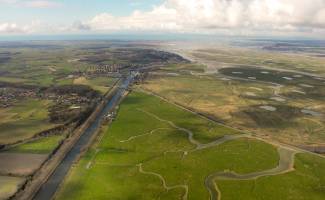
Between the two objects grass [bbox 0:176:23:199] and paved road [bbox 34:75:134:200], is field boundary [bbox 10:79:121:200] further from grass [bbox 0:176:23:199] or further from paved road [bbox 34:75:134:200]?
grass [bbox 0:176:23:199]

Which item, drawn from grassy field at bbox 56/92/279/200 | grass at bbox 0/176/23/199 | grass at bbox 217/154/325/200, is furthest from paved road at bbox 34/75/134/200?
grass at bbox 217/154/325/200

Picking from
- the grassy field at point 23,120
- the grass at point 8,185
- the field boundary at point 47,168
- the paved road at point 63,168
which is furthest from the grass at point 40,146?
the grass at point 8,185

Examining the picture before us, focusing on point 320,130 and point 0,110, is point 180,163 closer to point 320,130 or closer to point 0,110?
point 320,130

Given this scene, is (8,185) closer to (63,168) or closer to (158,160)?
(63,168)

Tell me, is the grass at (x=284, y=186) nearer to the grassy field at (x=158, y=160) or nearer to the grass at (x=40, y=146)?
the grassy field at (x=158, y=160)

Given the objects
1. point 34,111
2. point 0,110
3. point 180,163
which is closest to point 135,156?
point 180,163
